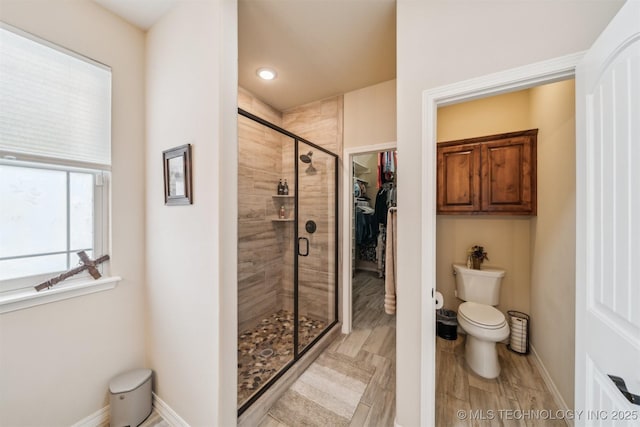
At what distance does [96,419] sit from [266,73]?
9.76 feet

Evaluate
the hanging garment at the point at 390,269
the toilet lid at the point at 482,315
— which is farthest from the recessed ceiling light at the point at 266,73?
the toilet lid at the point at 482,315

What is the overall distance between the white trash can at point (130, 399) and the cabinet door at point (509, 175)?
317 cm

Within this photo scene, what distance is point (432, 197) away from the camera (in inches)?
49.7

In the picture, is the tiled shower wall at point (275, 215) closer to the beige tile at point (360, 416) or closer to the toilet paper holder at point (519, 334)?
the beige tile at point (360, 416)

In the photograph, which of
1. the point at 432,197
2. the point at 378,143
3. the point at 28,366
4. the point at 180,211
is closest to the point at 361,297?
the point at 378,143

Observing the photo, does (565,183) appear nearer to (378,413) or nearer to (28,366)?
(378,413)

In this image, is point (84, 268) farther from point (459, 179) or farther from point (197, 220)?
point (459, 179)

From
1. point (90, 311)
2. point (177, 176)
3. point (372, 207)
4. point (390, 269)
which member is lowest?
point (90, 311)

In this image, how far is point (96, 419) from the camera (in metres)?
1.42

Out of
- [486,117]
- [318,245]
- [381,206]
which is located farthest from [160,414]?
[486,117]

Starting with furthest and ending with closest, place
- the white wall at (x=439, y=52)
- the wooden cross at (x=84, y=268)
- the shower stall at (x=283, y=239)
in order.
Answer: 1. the shower stall at (x=283, y=239)
2. the wooden cross at (x=84, y=268)
3. the white wall at (x=439, y=52)

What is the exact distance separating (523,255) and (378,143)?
1.86m

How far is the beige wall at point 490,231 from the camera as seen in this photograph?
221 cm

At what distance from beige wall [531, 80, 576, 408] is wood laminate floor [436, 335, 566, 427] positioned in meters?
0.16
